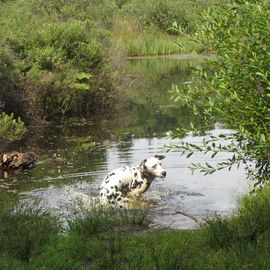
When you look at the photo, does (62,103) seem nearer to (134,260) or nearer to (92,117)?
→ (92,117)

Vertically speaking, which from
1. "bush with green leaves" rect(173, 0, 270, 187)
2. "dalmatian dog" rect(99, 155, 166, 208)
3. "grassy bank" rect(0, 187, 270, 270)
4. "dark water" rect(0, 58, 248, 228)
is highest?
"bush with green leaves" rect(173, 0, 270, 187)

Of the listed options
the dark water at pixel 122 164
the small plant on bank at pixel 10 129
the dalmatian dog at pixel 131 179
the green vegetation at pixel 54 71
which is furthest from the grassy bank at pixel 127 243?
the green vegetation at pixel 54 71

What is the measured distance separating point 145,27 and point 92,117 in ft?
127

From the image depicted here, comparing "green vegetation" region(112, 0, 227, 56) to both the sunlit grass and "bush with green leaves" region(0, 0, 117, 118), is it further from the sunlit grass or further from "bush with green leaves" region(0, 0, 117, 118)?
"bush with green leaves" region(0, 0, 117, 118)

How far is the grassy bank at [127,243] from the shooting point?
6996 millimetres

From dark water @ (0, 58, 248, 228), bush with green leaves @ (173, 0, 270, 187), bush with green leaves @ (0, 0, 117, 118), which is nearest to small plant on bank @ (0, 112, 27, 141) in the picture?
dark water @ (0, 58, 248, 228)

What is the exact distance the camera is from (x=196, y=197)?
1262 centimetres

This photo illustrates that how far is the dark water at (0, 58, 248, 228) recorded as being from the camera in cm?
1207

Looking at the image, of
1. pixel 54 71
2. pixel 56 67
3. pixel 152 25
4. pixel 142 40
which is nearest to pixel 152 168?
pixel 54 71

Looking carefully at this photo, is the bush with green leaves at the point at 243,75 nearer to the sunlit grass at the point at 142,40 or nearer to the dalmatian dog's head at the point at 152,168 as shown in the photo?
the dalmatian dog's head at the point at 152,168

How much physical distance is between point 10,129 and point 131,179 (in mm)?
8551

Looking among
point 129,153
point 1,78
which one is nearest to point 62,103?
point 1,78

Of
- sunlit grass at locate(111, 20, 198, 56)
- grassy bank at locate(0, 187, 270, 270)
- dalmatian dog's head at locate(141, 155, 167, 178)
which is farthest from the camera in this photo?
sunlit grass at locate(111, 20, 198, 56)

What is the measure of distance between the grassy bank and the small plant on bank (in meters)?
10.6
